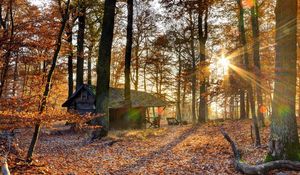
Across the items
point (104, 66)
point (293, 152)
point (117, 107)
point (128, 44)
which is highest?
point (128, 44)

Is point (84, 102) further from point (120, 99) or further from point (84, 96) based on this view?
point (120, 99)

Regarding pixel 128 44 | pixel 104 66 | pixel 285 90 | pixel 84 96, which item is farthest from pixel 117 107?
pixel 285 90

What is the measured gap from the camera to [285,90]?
8.43 m

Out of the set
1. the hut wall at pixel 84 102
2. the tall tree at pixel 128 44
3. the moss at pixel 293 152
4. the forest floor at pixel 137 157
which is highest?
the tall tree at pixel 128 44

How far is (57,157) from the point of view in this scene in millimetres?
11703

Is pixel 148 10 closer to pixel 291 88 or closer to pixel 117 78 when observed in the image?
pixel 117 78

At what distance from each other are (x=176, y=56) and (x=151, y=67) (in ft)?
13.2

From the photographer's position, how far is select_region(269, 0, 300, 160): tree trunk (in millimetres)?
8281

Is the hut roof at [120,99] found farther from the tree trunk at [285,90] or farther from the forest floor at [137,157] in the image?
the tree trunk at [285,90]

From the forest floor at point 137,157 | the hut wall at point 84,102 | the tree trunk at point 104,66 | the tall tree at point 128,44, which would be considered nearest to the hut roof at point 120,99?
the hut wall at point 84,102

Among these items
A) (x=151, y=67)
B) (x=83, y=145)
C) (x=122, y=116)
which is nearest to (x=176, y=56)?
(x=151, y=67)

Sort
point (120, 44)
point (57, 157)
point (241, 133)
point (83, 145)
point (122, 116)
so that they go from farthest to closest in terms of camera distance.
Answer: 1. point (120, 44)
2. point (122, 116)
3. point (241, 133)
4. point (83, 145)
5. point (57, 157)

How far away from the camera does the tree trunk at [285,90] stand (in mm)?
8281

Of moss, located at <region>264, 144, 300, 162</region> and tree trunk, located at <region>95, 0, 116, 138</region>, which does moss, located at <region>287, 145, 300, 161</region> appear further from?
tree trunk, located at <region>95, 0, 116, 138</region>
